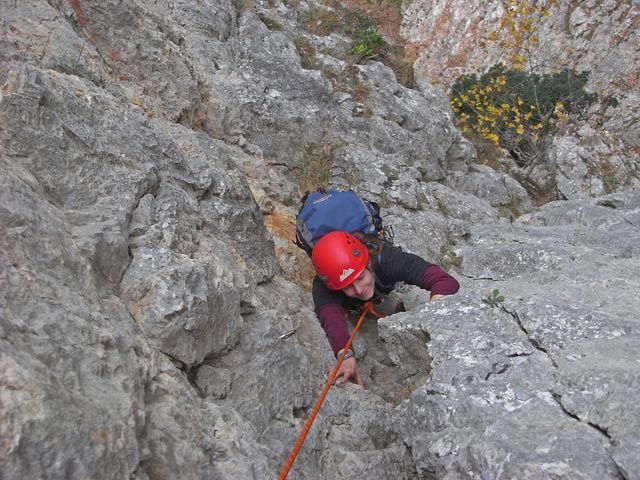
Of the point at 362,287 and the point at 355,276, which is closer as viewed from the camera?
the point at 355,276

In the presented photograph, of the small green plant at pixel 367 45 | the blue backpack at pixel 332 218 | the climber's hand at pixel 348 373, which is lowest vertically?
the climber's hand at pixel 348 373

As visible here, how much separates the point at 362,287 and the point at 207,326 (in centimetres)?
204

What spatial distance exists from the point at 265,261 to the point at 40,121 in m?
2.50

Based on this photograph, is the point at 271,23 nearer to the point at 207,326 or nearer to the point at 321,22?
the point at 321,22

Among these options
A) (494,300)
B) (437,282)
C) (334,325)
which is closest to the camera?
(494,300)

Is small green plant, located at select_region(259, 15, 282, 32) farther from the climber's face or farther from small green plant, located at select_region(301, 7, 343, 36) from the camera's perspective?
the climber's face

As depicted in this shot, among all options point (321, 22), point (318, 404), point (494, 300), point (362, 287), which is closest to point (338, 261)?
point (362, 287)

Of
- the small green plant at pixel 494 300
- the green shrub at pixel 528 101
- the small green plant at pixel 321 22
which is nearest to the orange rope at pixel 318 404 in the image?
the small green plant at pixel 494 300

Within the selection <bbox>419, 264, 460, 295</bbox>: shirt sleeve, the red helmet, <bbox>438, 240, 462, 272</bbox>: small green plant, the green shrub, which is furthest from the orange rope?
the green shrub

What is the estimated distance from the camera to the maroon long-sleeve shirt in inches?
193

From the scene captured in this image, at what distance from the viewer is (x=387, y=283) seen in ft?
17.9

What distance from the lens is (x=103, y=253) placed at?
11.2ft

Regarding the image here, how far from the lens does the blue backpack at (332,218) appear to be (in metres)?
5.55

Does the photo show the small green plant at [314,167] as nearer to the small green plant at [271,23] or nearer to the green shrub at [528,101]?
the small green plant at [271,23]
